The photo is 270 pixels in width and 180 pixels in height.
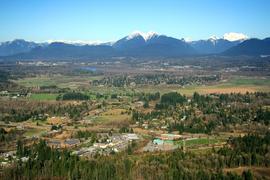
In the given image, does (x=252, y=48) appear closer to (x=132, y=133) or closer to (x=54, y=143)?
(x=132, y=133)

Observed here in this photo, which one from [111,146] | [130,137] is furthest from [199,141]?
[111,146]

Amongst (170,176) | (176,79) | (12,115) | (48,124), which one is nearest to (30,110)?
(12,115)

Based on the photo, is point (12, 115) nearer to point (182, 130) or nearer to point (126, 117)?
point (126, 117)

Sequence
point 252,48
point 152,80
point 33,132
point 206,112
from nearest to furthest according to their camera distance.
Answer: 1. point 33,132
2. point 206,112
3. point 152,80
4. point 252,48

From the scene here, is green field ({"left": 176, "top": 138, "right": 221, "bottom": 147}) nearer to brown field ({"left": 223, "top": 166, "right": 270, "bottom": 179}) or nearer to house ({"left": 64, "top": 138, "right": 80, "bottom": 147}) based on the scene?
brown field ({"left": 223, "top": 166, "right": 270, "bottom": 179})

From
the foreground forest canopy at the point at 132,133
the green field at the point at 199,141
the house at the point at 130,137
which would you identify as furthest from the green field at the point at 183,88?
the green field at the point at 199,141

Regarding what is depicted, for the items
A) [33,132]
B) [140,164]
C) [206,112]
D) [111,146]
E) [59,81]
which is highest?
[59,81]

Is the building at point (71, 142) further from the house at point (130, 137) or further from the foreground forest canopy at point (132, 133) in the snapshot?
the house at point (130, 137)
